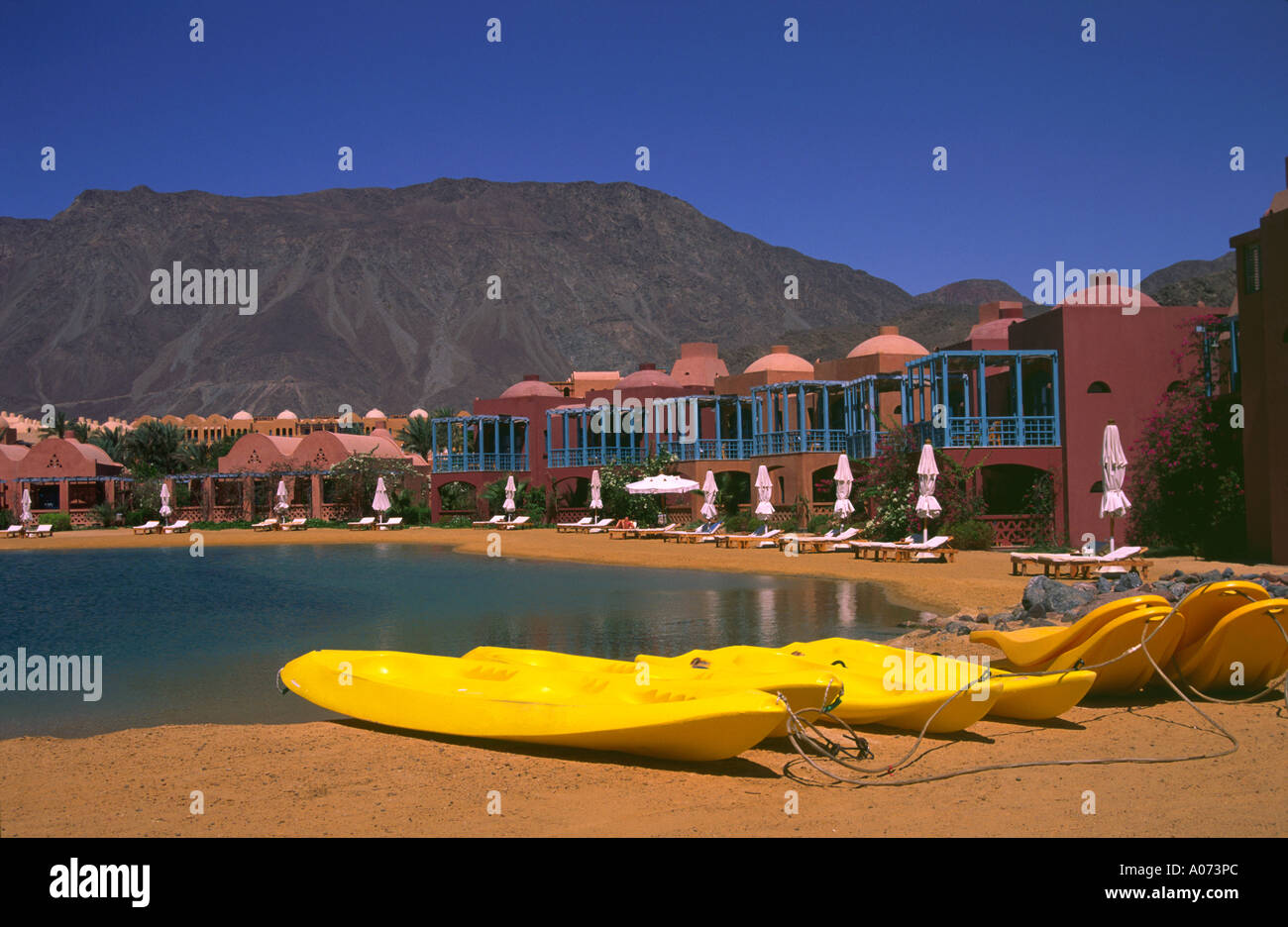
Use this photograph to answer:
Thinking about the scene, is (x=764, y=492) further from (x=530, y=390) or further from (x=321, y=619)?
(x=530, y=390)

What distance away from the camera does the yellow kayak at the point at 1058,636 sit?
8.46 m

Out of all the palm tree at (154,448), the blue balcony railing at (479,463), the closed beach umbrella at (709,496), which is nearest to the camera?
the closed beach umbrella at (709,496)

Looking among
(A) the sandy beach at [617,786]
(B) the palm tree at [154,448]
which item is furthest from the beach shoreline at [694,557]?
(B) the palm tree at [154,448]

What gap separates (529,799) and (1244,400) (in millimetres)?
17218

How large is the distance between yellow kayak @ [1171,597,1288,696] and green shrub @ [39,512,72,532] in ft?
163

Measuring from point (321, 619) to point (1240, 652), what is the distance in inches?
528

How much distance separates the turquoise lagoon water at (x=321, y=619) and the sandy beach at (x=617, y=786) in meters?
1.92

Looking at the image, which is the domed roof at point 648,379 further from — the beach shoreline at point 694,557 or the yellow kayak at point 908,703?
the yellow kayak at point 908,703

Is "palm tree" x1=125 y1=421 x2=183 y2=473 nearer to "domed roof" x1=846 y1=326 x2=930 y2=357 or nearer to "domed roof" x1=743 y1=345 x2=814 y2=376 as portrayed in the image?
"domed roof" x1=743 y1=345 x2=814 y2=376

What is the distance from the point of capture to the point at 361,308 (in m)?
158

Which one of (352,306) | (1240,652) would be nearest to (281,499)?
(1240,652)

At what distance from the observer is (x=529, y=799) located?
20.6 feet

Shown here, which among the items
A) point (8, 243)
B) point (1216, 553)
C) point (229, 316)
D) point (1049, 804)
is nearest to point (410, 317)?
point (229, 316)
